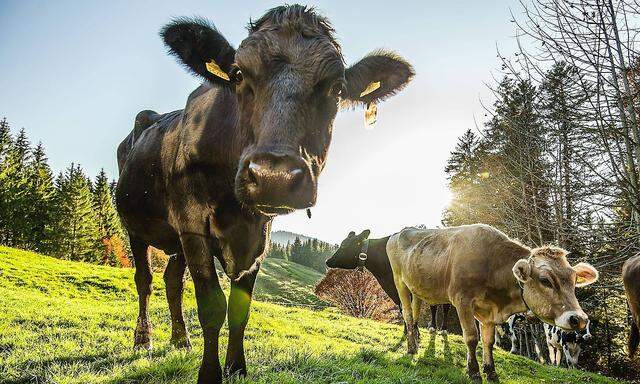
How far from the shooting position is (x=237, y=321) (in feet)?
10.8

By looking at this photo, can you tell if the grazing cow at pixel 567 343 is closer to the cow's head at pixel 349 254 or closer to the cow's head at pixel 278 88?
the cow's head at pixel 349 254

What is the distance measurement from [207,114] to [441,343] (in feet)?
28.3

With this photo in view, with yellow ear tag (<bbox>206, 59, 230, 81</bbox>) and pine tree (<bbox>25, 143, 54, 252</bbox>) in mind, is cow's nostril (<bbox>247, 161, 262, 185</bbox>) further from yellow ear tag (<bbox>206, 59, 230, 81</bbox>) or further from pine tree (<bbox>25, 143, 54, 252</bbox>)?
pine tree (<bbox>25, 143, 54, 252</bbox>)

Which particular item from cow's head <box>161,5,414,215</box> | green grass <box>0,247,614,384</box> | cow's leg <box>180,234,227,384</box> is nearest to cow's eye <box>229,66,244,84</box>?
cow's head <box>161,5,414,215</box>

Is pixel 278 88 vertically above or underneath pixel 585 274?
above

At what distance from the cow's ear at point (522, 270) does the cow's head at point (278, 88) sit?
3.92 meters

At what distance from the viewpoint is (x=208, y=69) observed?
3.08 metres

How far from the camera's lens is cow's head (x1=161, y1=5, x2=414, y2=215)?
80.0 inches

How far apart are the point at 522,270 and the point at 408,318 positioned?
3.21 meters

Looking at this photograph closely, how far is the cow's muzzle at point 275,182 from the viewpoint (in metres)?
1.97

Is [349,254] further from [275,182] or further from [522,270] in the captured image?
[275,182]

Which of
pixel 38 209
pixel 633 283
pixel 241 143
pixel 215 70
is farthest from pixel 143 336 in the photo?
pixel 38 209

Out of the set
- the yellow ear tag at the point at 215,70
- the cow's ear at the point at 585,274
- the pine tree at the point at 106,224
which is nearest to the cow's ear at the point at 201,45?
the yellow ear tag at the point at 215,70

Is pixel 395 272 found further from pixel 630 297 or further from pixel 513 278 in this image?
pixel 630 297
